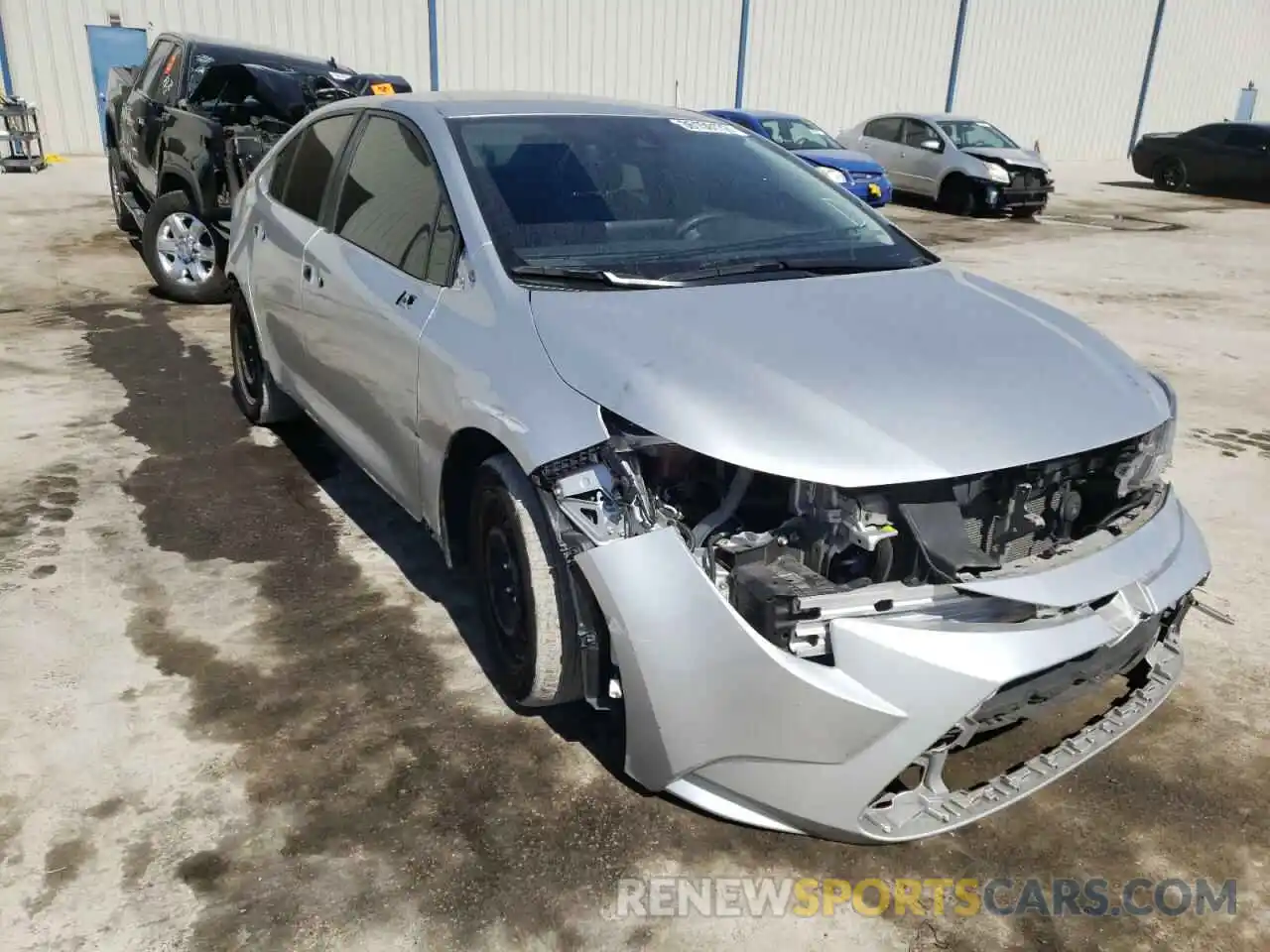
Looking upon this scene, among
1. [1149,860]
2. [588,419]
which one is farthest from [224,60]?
[1149,860]

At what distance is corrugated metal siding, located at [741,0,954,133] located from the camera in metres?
22.1

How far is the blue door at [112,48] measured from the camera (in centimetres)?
1611

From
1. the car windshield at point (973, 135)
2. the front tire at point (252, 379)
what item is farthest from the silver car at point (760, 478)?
the car windshield at point (973, 135)

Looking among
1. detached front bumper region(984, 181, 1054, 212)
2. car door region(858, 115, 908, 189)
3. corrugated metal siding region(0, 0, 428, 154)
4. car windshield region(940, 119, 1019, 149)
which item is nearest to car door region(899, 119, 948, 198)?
car door region(858, 115, 908, 189)

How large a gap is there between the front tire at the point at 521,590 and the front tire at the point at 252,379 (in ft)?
7.67

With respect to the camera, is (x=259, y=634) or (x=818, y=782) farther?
(x=259, y=634)

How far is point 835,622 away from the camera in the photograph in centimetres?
215

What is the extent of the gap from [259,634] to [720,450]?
1.95 metres

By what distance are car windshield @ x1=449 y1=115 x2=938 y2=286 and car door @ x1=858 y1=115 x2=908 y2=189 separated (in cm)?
1412

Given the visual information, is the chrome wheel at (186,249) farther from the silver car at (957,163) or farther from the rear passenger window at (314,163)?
the silver car at (957,163)

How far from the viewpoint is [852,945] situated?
225cm

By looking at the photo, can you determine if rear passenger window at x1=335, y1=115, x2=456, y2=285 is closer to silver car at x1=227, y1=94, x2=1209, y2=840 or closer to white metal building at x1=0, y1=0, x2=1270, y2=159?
silver car at x1=227, y1=94, x2=1209, y2=840

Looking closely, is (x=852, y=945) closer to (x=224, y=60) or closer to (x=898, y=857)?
(x=898, y=857)

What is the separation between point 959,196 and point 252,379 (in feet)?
44.1
